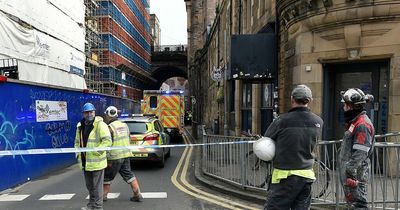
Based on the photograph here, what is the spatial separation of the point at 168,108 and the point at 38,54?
7.47m

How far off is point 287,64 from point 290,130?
25.4ft

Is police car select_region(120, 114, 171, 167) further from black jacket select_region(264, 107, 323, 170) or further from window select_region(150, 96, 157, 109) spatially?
window select_region(150, 96, 157, 109)

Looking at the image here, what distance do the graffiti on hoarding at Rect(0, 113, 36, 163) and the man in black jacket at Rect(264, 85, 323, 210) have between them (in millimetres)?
6836

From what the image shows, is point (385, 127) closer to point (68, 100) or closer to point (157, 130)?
point (157, 130)

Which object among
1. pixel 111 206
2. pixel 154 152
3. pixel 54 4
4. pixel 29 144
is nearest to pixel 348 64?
pixel 154 152

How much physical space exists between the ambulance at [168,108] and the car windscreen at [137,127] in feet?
31.2

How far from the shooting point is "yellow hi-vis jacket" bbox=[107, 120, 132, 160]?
738 centimetres

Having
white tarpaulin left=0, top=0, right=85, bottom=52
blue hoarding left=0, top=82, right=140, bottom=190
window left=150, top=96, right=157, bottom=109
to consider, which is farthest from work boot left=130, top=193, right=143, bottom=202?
window left=150, top=96, right=157, bottom=109

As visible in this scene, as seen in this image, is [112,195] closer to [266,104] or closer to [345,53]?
[345,53]

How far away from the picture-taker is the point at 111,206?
719cm

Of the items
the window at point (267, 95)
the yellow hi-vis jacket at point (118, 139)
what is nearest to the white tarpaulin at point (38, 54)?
the window at point (267, 95)

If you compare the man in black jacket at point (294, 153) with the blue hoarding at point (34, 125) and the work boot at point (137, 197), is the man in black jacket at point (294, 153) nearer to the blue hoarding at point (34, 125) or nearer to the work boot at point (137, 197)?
the work boot at point (137, 197)

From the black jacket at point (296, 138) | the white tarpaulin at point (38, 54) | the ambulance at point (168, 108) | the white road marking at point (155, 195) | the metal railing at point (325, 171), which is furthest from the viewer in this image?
the ambulance at point (168, 108)

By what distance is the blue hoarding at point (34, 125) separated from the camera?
888 cm
